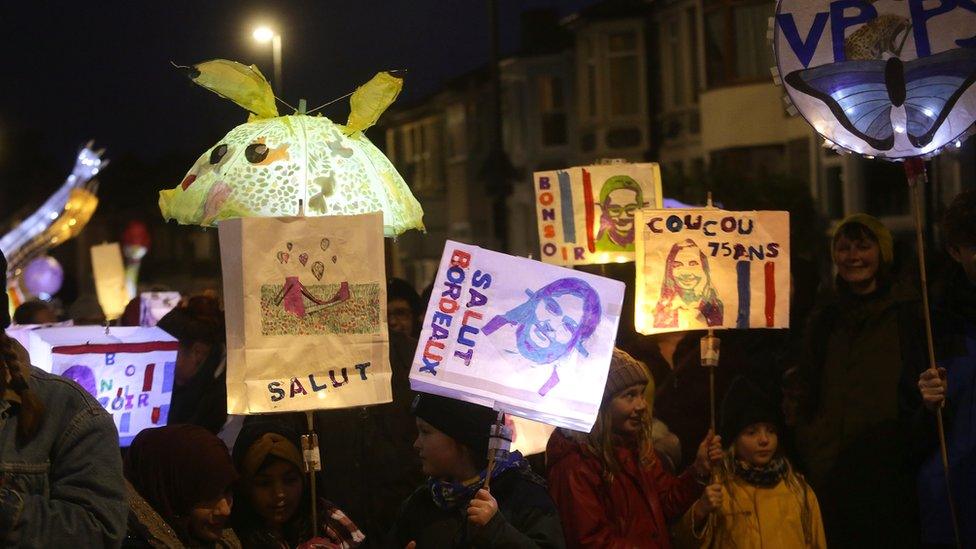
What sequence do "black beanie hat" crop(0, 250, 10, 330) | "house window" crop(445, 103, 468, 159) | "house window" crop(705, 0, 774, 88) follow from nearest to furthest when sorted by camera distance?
"black beanie hat" crop(0, 250, 10, 330)
"house window" crop(705, 0, 774, 88)
"house window" crop(445, 103, 468, 159)

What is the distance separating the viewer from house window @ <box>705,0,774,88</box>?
2880 cm

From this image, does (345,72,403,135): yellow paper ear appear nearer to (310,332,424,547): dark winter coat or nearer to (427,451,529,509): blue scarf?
(310,332,424,547): dark winter coat

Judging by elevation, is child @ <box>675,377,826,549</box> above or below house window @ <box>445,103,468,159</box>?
below

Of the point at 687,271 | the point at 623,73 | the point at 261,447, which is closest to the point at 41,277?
the point at 687,271

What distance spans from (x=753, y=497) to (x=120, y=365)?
284cm

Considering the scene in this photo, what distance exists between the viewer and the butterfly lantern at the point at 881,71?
19.1ft

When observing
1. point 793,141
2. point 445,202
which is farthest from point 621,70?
point 445,202

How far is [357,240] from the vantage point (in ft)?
16.5

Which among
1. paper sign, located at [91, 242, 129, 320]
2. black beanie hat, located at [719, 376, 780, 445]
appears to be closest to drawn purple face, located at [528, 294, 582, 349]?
black beanie hat, located at [719, 376, 780, 445]

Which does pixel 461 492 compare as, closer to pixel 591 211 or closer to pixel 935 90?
pixel 935 90

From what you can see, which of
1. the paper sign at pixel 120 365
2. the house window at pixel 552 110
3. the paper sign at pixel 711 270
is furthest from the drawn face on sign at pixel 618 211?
the house window at pixel 552 110

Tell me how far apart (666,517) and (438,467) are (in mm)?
1374

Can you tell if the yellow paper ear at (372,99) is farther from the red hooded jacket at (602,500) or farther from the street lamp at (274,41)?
the street lamp at (274,41)

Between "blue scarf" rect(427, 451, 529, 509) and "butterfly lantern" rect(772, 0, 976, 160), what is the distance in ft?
7.50
